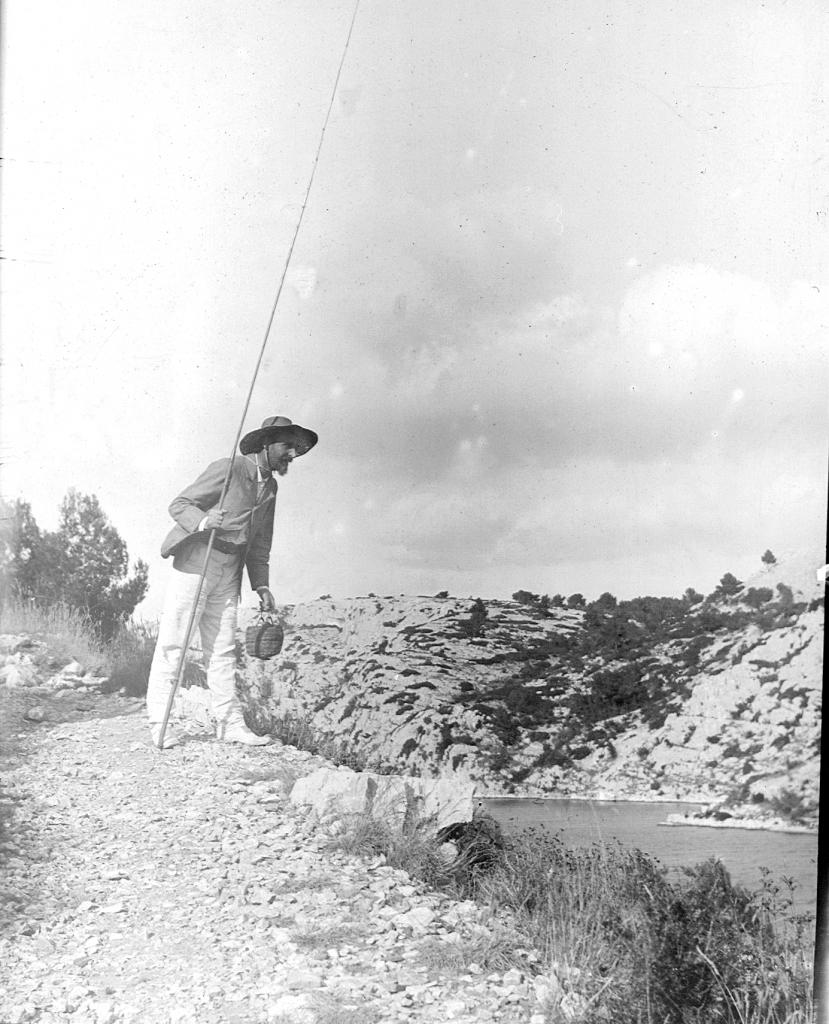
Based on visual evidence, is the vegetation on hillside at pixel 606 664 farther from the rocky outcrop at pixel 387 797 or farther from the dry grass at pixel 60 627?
the dry grass at pixel 60 627

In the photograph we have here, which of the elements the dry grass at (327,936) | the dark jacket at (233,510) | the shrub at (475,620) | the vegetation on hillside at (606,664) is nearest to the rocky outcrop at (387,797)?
the vegetation on hillside at (606,664)

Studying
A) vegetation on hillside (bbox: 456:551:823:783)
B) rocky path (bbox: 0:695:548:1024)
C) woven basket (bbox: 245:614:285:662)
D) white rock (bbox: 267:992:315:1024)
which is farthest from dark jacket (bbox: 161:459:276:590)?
white rock (bbox: 267:992:315:1024)

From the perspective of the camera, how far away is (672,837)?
12.2 feet

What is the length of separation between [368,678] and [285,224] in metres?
1.63

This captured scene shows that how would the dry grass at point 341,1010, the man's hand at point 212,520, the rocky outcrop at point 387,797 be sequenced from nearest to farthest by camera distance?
the dry grass at point 341,1010
the rocky outcrop at point 387,797
the man's hand at point 212,520

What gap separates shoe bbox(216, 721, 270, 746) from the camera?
374 centimetres

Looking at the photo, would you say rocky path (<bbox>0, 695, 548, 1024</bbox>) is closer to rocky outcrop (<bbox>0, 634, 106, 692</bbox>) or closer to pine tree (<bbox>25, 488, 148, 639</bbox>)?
rocky outcrop (<bbox>0, 634, 106, 692</bbox>)

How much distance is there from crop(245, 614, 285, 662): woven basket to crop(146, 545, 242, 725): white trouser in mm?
59

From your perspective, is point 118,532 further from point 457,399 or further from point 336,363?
point 457,399

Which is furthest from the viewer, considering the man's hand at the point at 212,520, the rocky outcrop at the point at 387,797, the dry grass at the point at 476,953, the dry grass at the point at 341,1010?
the man's hand at the point at 212,520

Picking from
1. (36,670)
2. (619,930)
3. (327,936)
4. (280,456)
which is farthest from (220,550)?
(619,930)

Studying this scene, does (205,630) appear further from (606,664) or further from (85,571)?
(606,664)

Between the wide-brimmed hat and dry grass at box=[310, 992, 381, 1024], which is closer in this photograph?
dry grass at box=[310, 992, 381, 1024]

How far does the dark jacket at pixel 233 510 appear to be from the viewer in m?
3.74
